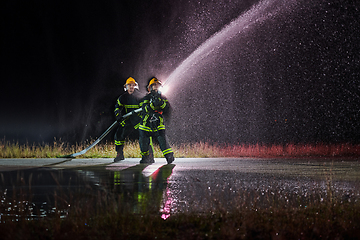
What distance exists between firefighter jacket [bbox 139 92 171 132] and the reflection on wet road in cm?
113

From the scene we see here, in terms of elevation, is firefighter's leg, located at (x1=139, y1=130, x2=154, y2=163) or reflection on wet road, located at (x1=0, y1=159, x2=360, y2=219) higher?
firefighter's leg, located at (x1=139, y1=130, x2=154, y2=163)

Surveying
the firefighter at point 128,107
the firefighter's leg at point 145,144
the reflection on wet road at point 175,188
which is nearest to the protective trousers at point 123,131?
the firefighter at point 128,107

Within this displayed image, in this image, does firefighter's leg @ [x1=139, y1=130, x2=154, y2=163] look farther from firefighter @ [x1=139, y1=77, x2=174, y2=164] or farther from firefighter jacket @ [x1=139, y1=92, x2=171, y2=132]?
firefighter jacket @ [x1=139, y1=92, x2=171, y2=132]

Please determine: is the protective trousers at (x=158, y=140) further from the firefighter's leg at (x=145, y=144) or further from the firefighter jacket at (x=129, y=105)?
the firefighter jacket at (x=129, y=105)

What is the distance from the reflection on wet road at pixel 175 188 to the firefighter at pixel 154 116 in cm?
75

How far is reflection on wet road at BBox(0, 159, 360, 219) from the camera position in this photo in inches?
207

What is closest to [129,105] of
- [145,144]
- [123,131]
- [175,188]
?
[123,131]

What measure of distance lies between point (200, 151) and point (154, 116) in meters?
4.85

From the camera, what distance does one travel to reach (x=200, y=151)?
14.9 metres

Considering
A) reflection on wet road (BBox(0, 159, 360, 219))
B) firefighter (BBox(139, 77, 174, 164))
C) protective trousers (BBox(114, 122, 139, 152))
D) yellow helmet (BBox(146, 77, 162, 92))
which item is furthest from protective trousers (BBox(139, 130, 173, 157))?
yellow helmet (BBox(146, 77, 162, 92))

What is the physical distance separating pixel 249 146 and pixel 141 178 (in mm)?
7918

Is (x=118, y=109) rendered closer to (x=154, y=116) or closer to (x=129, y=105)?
(x=129, y=105)

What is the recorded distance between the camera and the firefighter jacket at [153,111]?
1025cm

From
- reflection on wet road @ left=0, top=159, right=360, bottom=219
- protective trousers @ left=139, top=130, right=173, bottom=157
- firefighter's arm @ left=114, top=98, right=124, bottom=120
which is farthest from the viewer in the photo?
firefighter's arm @ left=114, top=98, right=124, bottom=120
